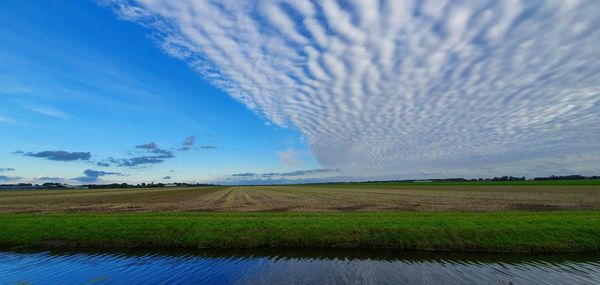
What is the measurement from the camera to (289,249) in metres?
24.0

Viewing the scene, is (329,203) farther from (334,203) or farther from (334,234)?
(334,234)

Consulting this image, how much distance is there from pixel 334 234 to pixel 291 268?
728 centimetres

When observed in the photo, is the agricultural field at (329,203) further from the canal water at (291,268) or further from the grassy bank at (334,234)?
the canal water at (291,268)

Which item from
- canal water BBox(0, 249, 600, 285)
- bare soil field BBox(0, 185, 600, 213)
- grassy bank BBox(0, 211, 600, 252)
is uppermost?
bare soil field BBox(0, 185, 600, 213)

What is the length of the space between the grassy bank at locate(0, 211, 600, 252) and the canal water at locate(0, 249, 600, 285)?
1.78 meters

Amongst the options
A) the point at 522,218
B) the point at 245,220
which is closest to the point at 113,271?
the point at 245,220

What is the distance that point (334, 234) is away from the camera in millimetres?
25781

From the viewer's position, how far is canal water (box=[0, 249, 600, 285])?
56.3ft

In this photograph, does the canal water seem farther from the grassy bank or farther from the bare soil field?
the bare soil field

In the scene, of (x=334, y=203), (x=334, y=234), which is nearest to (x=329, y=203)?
(x=334, y=203)

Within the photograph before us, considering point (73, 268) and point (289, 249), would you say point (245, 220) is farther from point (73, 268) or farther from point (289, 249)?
point (73, 268)

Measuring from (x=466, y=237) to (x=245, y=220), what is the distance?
1730 centimetres

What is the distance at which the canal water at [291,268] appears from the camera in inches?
676

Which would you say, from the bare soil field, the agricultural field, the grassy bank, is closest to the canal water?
the grassy bank
